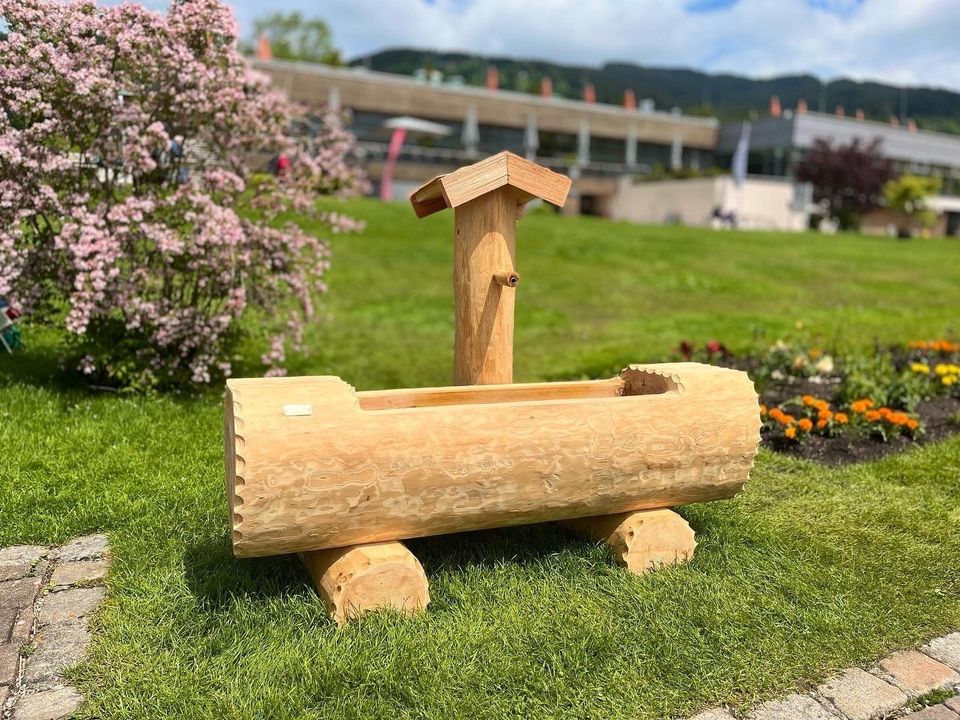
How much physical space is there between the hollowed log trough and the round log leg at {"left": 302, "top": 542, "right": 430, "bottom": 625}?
0.23ft

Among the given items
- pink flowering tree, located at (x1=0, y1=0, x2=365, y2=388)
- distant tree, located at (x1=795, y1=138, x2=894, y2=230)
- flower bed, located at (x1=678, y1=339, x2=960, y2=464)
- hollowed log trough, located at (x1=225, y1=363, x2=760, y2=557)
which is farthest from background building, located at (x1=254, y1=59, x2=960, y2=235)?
hollowed log trough, located at (x1=225, y1=363, x2=760, y2=557)

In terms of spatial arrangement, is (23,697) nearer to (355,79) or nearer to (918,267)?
(918,267)

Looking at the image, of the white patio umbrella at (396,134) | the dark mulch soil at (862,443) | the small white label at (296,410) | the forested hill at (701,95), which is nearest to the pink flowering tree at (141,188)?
the small white label at (296,410)

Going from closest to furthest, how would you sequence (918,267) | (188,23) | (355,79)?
1. (188,23)
2. (918,267)
3. (355,79)

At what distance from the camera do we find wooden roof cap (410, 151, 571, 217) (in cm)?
343

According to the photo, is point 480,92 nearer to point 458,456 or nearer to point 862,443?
point 862,443

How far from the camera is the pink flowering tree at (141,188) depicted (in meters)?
4.65

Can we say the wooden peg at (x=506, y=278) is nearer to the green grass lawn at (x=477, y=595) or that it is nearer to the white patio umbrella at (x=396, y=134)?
Answer: the green grass lawn at (x=477, y=595)

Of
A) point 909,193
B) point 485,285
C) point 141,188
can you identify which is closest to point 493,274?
point 485,285

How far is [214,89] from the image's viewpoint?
5.22m

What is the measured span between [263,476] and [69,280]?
3.21 m

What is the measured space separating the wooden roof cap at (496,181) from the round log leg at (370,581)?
158 centimetres

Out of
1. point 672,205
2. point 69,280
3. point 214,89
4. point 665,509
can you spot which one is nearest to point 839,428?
point 665,509

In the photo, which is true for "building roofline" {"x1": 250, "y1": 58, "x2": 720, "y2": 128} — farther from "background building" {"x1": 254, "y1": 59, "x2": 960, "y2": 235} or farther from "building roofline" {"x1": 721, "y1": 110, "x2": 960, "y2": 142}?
"building roofline" {"x1": 721, "y1": 110, "x2": 960, "y2": 142}
